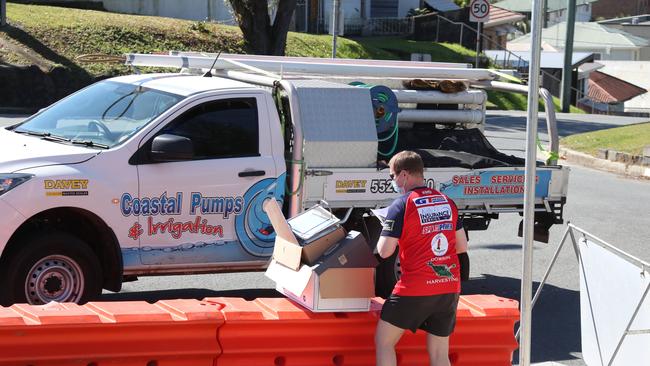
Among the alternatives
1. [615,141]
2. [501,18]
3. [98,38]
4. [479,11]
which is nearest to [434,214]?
[615,141]

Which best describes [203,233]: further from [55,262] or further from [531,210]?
[531,210]

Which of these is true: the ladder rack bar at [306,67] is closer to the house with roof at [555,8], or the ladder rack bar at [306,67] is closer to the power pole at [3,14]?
the power pole at [3,14]

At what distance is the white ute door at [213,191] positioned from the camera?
315 inches

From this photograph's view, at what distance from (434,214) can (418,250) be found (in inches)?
9.1

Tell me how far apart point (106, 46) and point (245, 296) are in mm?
20624

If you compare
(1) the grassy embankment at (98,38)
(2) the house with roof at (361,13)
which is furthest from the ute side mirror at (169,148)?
(2) the house with roof at (361,13)

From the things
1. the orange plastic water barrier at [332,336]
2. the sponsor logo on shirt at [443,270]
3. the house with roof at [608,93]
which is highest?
the sponsor logo on shirt at [443,270]

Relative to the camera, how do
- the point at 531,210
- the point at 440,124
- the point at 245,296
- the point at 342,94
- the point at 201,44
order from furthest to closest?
the point at 201,44
the point at 440,124
the point at 245,296
the point at 342,94
the point at 531,210

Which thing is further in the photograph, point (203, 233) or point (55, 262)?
point (203, 233)

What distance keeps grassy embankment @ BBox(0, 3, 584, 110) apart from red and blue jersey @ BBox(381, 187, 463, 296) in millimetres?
21362

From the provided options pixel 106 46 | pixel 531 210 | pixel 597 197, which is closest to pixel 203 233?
pixel 531 210

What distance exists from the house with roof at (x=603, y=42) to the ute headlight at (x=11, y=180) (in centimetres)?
6383

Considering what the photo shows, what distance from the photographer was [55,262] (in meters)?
7.66

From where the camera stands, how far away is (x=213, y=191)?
8.18 m
